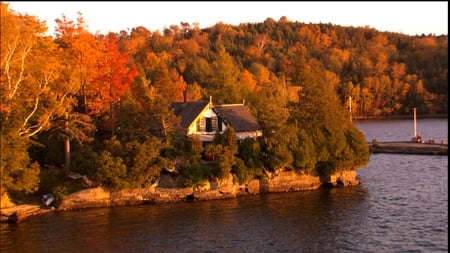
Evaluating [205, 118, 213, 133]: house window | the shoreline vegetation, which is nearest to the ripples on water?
the shoreline vegetation

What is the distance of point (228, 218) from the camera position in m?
37.6

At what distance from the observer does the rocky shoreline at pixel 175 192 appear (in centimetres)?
3984

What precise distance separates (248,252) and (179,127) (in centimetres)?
1899

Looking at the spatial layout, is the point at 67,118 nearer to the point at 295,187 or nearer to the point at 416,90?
the point at 295,187

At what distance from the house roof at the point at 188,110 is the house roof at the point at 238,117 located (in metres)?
1.49

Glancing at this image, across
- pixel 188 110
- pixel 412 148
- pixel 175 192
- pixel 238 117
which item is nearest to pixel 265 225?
pixel 175 192

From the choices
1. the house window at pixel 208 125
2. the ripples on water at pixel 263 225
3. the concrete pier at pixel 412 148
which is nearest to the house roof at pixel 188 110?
the house window at pixel 208 125

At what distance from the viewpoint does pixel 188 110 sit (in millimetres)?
51562

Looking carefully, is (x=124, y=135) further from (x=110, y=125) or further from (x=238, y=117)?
(x=238, y=117)

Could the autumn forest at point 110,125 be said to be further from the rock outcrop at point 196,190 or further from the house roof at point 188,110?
the house roof at point 188,110

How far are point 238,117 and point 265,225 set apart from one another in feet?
60.3

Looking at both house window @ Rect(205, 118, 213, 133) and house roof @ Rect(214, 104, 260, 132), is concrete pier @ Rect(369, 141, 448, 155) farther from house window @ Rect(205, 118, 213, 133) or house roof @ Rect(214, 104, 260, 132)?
house window @ Rect(205, 118, 213, 133)

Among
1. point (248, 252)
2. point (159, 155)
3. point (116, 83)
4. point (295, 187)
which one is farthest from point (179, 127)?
point (248, 252)

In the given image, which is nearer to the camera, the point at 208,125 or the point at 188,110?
the point at 208,125
